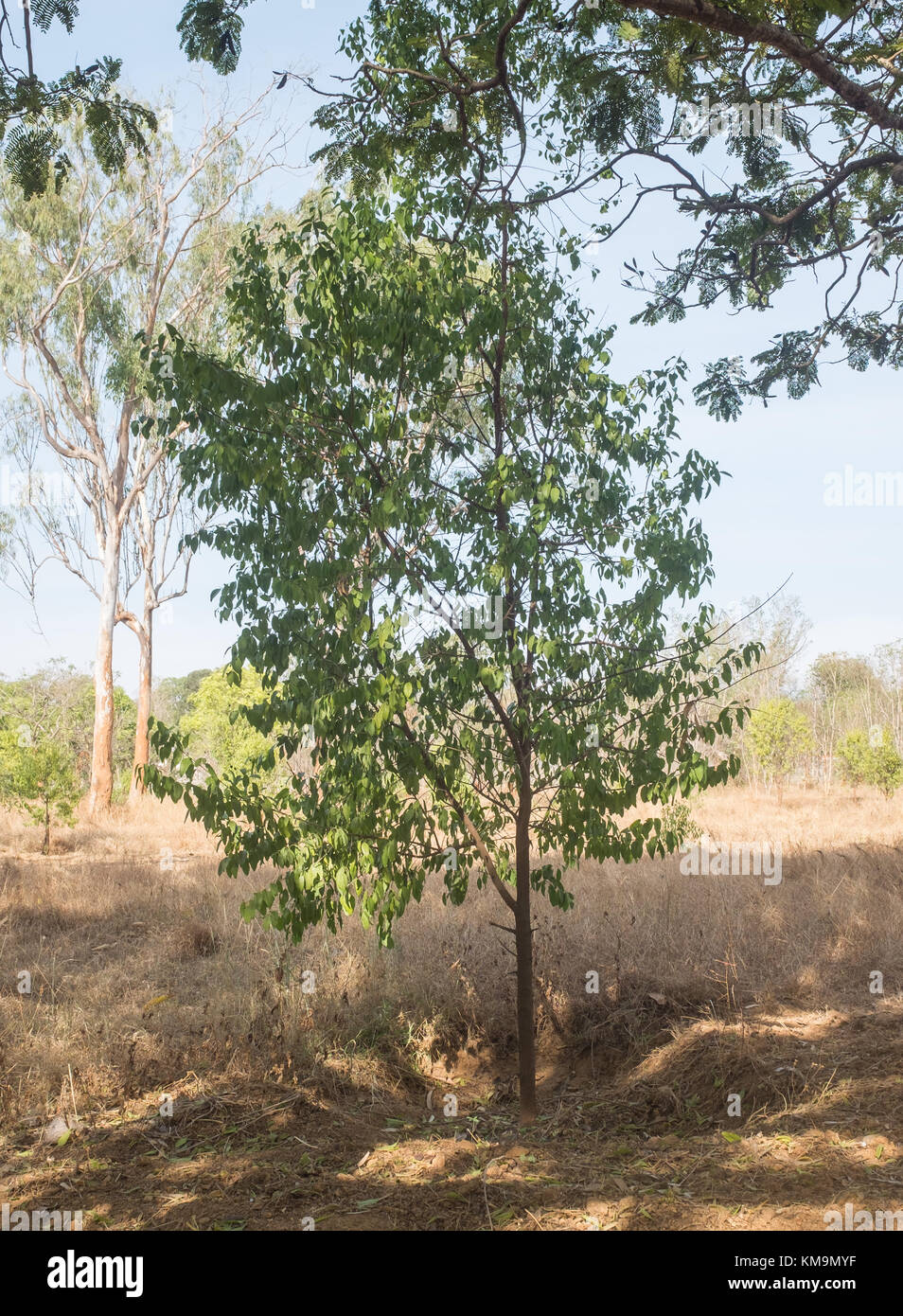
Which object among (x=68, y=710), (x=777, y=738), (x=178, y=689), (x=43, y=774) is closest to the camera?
(x=43, y=774)

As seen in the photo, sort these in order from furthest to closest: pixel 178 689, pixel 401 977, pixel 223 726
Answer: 1. pixel 178 689
2. pixel 223 726
3. pixel 401 977

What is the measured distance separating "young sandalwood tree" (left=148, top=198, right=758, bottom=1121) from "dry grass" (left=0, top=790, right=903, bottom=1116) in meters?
1.36

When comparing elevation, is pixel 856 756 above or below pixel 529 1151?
above

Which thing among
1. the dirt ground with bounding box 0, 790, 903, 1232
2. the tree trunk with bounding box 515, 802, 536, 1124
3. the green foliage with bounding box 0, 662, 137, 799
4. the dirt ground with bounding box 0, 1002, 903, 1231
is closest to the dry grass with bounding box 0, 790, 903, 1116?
the dirt ground with bounding box 0, 790, 903, 1232

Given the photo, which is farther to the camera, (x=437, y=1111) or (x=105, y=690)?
(x=105, y=690)

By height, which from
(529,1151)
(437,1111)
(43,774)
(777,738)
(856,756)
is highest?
(777,738)

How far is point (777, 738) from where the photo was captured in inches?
947

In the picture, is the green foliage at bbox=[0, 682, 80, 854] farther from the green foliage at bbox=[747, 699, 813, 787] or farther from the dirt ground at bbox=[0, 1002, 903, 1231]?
the green foliage at bbox=[747, 699, 813, 787]

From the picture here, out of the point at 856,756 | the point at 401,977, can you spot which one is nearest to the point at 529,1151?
the point at 401,977

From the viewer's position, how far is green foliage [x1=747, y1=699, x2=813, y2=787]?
2406cm

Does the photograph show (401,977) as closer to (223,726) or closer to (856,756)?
(223,726)

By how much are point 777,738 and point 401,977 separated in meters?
19.1

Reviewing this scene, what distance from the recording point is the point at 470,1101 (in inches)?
233

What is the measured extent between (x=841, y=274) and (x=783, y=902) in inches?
220
